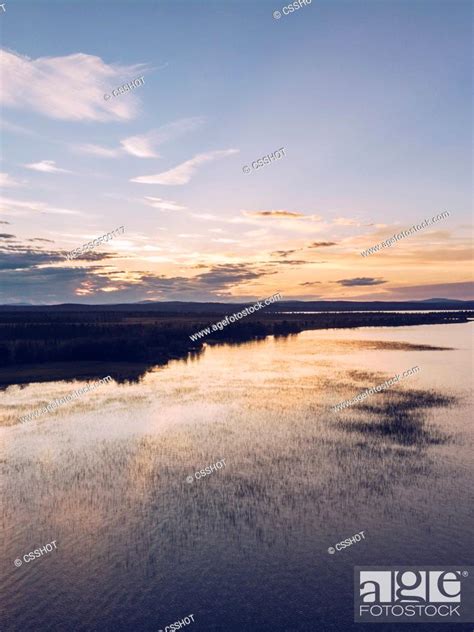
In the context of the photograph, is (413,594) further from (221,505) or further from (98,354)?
(98,354)

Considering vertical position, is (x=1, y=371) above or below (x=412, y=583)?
above

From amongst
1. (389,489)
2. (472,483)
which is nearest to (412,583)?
(389,489)

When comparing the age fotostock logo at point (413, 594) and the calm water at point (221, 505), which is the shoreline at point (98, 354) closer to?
the calm water at point (221, 505)

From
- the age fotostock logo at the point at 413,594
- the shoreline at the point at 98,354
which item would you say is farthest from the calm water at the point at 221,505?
the shoreline at the point at 98,354

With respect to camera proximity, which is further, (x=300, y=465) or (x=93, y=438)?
(x=93, y=438)

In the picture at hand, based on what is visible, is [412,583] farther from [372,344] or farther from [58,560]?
[372,344]

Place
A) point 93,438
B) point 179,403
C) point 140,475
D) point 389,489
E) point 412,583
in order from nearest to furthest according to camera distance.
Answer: point 412,583 → point 389,489 → point 140,475 → point 93,438 → point 179,403

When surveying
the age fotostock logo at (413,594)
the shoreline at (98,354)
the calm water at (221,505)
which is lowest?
the age fotostock logo at (413,594)

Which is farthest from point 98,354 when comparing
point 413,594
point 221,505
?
point 413,594
